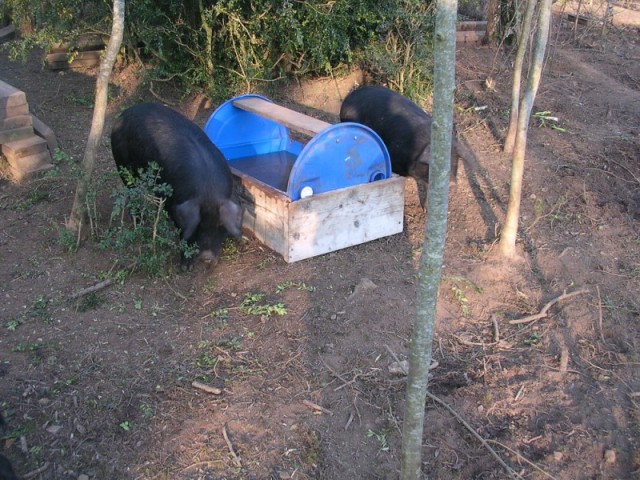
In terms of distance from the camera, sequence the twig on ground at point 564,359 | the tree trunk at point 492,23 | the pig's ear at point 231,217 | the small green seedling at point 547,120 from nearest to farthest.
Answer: the twig on ground at point 564,359
the pig's ear at point 231,217
the small green seedling at point 547,120
the tree trunk at point 492,23

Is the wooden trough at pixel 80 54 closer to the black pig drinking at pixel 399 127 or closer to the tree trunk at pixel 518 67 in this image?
the black pig drinking at pixel 399 127

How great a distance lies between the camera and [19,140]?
670 cm

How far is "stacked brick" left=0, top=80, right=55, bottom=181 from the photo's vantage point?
6.55 m

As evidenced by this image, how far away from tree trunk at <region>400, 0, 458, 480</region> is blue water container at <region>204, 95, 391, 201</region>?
9.19 ft

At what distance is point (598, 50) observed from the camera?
12281mm

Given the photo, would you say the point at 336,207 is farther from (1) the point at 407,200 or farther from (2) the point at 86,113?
(2) the point at 86,113

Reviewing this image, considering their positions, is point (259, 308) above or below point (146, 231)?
below

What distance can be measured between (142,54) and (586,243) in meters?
6.32

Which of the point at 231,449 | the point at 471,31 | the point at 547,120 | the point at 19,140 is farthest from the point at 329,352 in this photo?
the point at 471,31

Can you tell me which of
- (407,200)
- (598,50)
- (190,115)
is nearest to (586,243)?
(407,200)

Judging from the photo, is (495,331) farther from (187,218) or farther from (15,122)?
(15,122)

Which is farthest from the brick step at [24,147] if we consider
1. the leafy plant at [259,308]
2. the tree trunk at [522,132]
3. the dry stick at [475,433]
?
the tree trunk at [522,132]

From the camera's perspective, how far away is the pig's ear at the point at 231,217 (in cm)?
555

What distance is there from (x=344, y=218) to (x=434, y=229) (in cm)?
317
